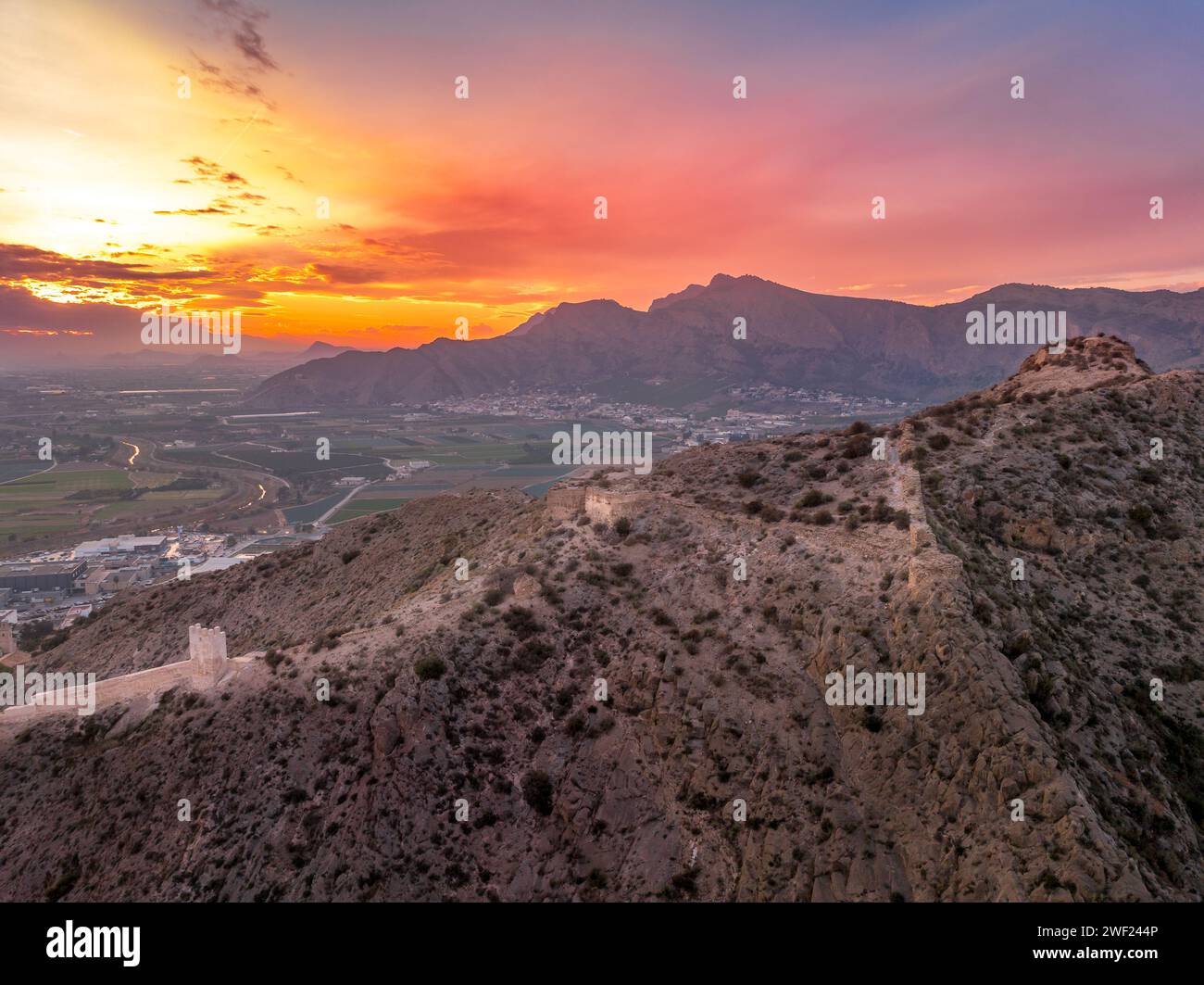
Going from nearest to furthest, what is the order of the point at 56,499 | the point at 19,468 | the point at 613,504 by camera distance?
the point at 613,504, the point at 56,499, the point at 19,468

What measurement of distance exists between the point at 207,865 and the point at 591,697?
14.5 metres

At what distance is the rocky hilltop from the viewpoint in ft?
65.7

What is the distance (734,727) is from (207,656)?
21414 mm

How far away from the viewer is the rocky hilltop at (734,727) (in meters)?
20.0

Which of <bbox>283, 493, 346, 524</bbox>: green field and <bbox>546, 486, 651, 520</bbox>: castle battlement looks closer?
<bbox>546, 486, 651, 520</bbox>: castle battlement

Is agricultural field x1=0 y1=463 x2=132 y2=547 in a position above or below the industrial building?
above

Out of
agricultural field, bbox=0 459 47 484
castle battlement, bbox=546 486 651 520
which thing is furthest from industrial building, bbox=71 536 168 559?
castle battlement, bbox=546 486 651 520

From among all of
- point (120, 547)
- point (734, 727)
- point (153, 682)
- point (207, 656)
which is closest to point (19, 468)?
point (120, 547)

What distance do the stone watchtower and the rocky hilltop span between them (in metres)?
0.74

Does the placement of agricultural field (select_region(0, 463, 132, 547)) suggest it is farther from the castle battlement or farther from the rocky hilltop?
the rocky hilltop

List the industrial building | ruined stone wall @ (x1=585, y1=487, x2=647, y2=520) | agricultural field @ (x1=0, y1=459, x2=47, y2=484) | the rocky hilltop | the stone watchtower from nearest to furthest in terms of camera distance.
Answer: the rocky hilltop < the stone watchtower < ruined stone wall @ (x1=585, y1=487, x2=647, y2=520) < the industrial building < agricultural field @ (x1=0, y1=459, x2=47, y2=484)

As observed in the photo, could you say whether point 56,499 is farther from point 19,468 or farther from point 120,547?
point 120,547

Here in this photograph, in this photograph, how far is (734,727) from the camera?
25.2m

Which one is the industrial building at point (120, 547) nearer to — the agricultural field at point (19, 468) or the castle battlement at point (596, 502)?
the agricultural field at point (19, 468)
